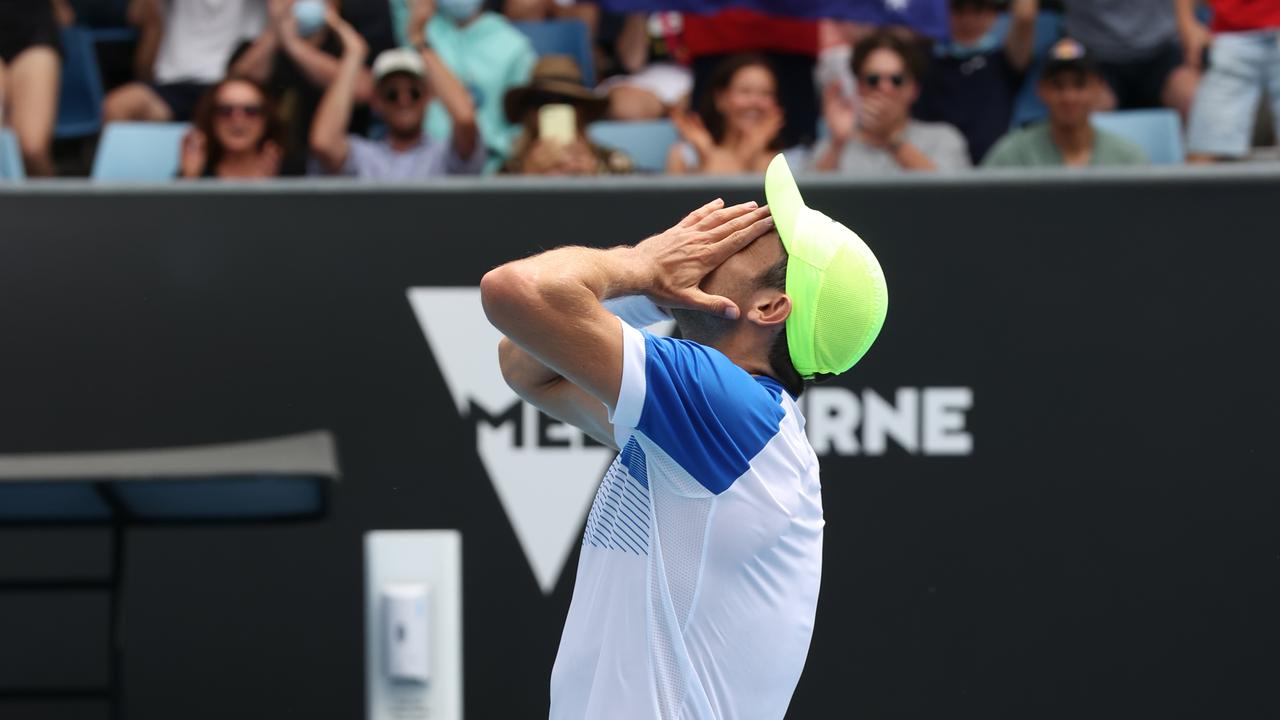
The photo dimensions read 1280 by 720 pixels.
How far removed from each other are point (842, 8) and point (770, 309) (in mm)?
3786

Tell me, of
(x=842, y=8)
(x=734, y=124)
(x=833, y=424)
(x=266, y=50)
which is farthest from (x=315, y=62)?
(x=833, y=424)

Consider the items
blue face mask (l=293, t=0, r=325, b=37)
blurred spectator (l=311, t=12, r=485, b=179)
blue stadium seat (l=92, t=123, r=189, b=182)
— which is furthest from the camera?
blue face mask (l=293, t=0, r=325, b=37)

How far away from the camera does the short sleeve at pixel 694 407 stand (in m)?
2.30

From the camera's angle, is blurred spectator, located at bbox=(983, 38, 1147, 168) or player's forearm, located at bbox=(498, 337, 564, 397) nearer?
player's forearm, located at bbox=(498, 337, 564, 397)

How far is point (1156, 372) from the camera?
4.26 meters

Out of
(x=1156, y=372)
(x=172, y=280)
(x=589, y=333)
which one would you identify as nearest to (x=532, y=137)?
(x=172, y=280)

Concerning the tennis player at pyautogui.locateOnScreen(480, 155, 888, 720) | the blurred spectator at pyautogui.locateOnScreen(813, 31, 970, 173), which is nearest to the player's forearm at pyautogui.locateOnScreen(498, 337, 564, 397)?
the tennis player at pyautogui.locateOnScreen(480, 155, 888, 720)

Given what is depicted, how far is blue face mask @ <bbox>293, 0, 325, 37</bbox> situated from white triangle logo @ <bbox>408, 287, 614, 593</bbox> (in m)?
2.79

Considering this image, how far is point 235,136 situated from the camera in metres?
5.86

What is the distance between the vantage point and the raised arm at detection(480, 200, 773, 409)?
2.24 m

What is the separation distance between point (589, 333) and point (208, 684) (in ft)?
8.39

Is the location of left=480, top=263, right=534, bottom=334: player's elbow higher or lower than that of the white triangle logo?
higher

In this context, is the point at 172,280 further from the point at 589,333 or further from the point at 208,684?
the point at 589,333

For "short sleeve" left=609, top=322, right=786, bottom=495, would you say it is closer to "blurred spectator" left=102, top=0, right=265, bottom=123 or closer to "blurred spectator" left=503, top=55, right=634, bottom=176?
"blurred spectator" left=503, top=55, right=634, bottom=176
